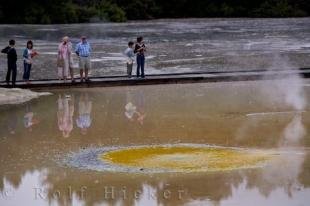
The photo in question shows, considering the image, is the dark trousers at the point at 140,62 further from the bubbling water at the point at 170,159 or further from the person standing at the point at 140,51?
the bubbling water at the point at 170,159

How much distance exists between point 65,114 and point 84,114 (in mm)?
436

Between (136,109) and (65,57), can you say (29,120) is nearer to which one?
(136,109)

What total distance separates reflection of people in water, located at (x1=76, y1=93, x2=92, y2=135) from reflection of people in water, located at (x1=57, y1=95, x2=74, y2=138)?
20 centimetres

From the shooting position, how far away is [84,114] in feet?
57.7

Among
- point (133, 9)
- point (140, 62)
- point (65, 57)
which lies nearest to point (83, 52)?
point (65, 57)

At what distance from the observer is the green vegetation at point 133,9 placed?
68.9m

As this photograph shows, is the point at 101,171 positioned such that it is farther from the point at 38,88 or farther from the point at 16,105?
the point at 38,88

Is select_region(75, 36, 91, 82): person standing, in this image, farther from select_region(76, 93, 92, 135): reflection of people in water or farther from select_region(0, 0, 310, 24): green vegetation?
select_region(0, 0, 310, 24): green vegetation

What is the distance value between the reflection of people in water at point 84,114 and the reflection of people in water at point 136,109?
35.8 inches

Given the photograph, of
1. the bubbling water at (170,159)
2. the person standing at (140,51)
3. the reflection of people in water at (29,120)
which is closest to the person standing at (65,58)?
the person standing at (140,51)

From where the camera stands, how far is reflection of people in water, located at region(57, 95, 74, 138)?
51.1ft

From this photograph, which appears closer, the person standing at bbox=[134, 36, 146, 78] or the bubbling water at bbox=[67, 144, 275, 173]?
the bubbling water at bbox=[67, 144, 275, 173]

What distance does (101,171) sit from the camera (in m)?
11.5

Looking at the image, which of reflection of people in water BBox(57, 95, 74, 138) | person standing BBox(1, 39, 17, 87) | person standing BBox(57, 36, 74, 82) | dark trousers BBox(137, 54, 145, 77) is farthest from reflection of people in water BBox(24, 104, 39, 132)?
dark trousers BBox(137, 54, 145, 77)
